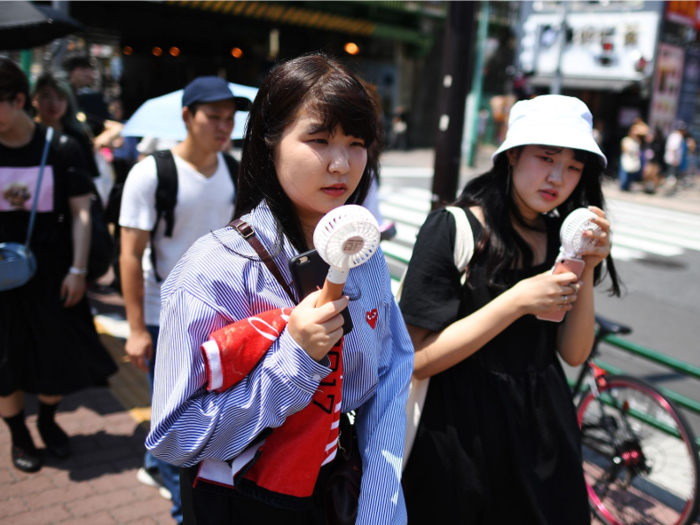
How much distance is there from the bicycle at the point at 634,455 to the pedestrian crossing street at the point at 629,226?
524cm

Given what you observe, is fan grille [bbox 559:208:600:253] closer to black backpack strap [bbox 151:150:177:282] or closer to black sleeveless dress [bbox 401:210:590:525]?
black sleeveless dress [bbox 401:210:590:525]

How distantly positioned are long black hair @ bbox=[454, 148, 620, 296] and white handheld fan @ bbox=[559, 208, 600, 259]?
0.19m

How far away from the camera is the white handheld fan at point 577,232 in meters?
1.80

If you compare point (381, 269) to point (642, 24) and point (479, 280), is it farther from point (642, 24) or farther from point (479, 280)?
point (642, 24)

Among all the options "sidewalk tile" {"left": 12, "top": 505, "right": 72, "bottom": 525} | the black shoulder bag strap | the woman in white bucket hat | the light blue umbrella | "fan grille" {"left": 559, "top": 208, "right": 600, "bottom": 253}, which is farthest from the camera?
the light blue umbrella

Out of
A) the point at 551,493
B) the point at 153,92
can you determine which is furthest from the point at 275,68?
the point at 153,92

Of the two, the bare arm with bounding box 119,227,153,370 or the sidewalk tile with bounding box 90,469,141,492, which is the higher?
the bare arm with bounding box 119,227,153,370

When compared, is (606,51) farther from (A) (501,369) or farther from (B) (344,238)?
(B) (344,238)

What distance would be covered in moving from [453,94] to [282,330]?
3.14 m

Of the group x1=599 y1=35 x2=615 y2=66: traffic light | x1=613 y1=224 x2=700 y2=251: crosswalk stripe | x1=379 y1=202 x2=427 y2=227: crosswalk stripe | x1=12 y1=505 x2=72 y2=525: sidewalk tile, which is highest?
x1=599 y1=35 x2=615 y2=66: traffic light

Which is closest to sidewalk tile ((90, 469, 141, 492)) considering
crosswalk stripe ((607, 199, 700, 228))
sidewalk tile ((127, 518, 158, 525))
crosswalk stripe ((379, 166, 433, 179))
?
sidewalk tile ((127, 518, 158, 525))

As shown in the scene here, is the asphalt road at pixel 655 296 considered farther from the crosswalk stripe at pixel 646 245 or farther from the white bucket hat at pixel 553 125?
the white bucket hat at pixel 553 125

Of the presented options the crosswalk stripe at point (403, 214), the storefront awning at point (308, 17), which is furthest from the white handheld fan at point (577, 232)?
the storefront awning at point (308, 17)

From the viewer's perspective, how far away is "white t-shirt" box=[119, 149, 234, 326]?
2660 millimetres
